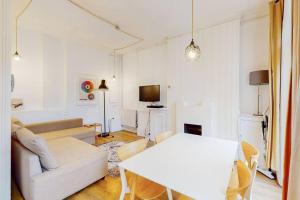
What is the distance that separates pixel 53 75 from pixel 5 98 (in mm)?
2497

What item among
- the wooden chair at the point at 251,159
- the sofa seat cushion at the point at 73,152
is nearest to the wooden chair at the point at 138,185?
the wooden chair at the point at 251,159

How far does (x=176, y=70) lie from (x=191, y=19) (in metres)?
1.18

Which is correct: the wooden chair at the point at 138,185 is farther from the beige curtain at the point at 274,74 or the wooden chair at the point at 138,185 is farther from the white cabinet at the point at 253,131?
the white cabinet at the point at 253,131

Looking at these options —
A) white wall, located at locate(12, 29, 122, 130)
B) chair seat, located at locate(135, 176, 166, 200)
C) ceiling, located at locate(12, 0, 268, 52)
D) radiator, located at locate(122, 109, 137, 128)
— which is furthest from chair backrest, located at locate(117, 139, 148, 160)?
radiator, located at locate(122, 109, 137, 128)

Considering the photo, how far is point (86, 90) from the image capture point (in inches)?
175

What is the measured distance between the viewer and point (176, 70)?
12.1 ft

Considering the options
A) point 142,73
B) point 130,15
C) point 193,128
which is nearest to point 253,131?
point 193,128

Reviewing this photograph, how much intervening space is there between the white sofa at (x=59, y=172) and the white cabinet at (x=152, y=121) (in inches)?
83.7

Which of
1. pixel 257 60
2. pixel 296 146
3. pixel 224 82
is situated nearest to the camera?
pixel 296 146

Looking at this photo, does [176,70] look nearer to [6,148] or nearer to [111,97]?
[111,97]

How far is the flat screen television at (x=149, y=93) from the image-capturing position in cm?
423

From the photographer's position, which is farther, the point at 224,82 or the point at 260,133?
the point at 224,82

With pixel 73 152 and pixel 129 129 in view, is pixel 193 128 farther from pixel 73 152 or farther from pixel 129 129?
pixel 129 129

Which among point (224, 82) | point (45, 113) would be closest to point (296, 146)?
point (224, 82)
